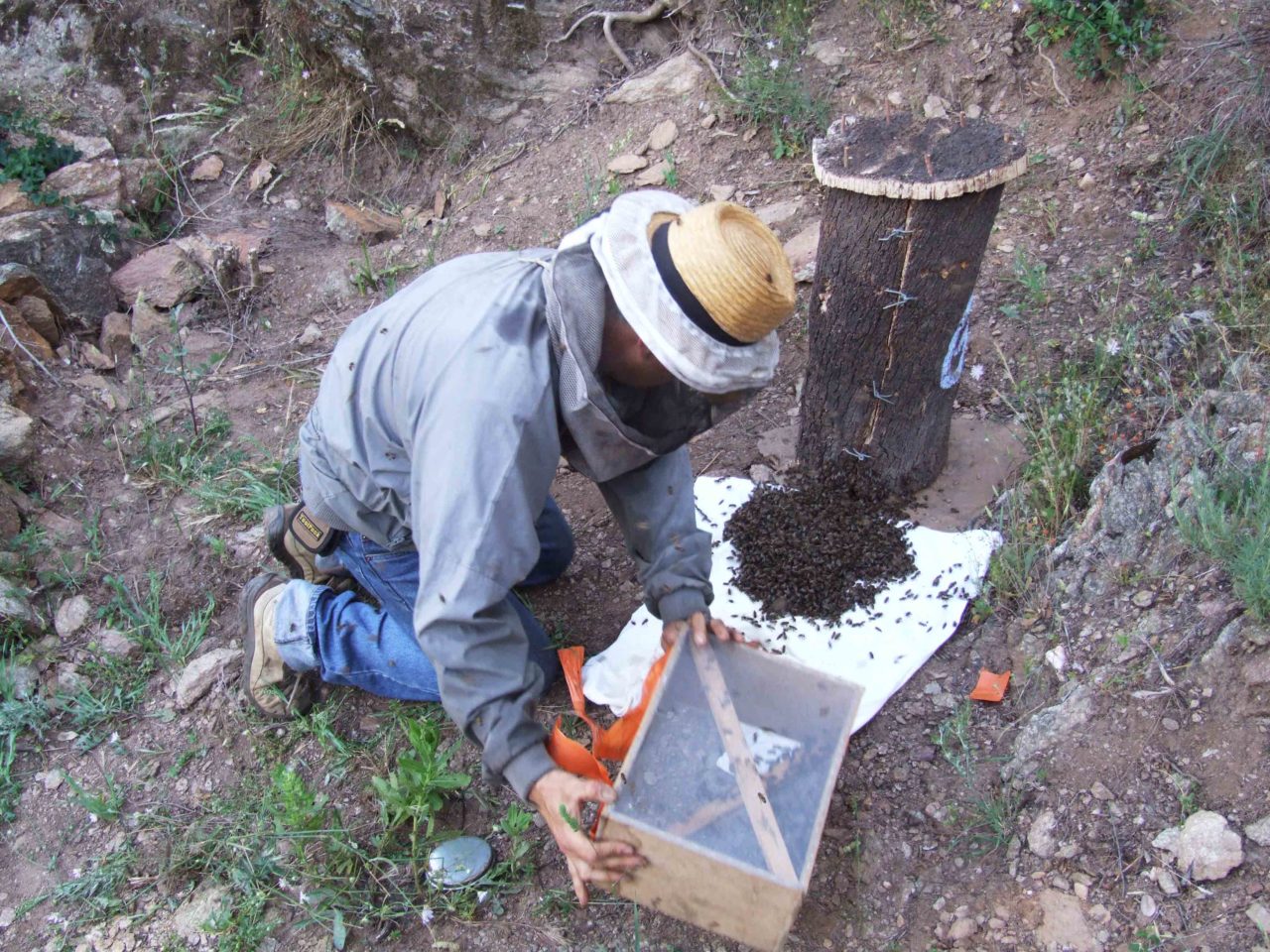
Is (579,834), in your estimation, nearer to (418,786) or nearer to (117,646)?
(418,786)

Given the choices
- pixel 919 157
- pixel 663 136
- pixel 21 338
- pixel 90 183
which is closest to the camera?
pixel 919 157

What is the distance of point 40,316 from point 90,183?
1.22 metres

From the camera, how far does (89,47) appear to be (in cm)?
610

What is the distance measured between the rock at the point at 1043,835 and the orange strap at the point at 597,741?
97 centimetres

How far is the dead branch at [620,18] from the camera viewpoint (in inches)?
223

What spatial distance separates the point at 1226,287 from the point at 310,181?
4.91 m

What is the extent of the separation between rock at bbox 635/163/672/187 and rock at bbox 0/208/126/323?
2779 millimetres

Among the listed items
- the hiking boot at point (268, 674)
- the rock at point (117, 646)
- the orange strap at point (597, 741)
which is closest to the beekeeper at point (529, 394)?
the orange strap at point (597, 741)

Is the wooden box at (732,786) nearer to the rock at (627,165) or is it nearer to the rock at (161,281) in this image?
the rock at (627,165)

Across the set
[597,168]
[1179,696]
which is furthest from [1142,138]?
[1179,696]

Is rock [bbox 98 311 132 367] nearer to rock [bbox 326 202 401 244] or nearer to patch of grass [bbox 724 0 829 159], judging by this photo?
rock [bbox 326 202 401 244]

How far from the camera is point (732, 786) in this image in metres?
2.15

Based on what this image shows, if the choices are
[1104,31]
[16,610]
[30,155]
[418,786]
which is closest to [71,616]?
[16,610]

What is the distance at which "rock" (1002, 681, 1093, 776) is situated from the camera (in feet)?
8.01
